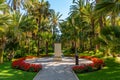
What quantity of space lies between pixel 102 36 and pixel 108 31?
3.23 feet

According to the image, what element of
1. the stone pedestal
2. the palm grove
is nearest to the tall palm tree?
the palm grove

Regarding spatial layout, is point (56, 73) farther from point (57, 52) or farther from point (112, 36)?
point (57, 52)

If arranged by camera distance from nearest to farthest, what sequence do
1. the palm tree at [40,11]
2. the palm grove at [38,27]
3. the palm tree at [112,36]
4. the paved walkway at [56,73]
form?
the palm tree at [112,36] < the paved walkway at [56,73] < the palm grove at [38,27] < the palm tree at [40,11]

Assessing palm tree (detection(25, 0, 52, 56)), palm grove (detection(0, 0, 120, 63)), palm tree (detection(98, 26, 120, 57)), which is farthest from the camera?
palm tree (detection(25, 0, 52, 56))

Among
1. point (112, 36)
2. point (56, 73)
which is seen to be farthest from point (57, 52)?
point (112, 36)

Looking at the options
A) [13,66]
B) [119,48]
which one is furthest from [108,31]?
[13,66]

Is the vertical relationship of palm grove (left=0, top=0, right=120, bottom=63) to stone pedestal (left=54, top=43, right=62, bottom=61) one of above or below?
above

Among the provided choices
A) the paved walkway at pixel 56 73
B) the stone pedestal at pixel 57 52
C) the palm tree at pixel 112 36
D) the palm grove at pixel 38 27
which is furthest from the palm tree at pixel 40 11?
the palm tree at pixel 112 36

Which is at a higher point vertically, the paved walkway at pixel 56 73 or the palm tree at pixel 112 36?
the palm tree at pixel 112 36

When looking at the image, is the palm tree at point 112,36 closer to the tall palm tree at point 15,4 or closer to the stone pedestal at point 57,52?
the stone pedestal at point 57,52

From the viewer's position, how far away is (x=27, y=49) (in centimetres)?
4497


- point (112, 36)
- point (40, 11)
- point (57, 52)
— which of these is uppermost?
point (40, 11)

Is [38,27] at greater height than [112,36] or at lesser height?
greater

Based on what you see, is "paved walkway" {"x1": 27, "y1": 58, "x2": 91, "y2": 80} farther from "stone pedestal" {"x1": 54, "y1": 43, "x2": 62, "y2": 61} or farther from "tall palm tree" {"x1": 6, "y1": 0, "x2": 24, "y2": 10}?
"tall palm tree" {"x1": 6, "y1": 0, "x2": 24, "y2": 10}
